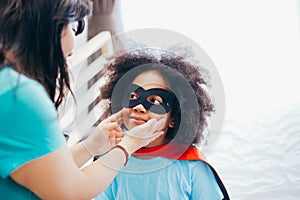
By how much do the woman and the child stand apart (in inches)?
9.1

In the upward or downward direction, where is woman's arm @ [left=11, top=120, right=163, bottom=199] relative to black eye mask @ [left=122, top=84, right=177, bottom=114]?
downward

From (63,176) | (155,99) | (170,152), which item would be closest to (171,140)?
(170,152)

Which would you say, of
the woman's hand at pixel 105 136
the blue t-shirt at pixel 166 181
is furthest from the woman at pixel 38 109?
the blue t-shirt at pixel 166 181

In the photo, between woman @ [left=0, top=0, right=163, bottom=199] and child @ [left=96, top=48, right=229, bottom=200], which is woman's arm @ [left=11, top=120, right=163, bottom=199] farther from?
child @ [left=96, top=48, right=229, bottom=200]

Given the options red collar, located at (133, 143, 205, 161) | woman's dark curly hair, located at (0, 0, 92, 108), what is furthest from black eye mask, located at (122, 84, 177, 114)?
woman's dark curly hair, located at (0, 0, 92, 108)

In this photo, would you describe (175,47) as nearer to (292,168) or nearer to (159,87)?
(159,87)

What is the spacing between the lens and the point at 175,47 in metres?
1.21

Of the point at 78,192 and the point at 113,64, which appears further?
the point at 113,64

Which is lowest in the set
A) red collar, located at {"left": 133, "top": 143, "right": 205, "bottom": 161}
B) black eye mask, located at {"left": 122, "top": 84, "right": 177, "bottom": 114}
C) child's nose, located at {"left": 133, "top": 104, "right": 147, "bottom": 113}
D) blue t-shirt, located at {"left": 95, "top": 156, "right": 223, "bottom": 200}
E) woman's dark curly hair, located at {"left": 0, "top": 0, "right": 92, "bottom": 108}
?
blue t-shirt, located at {"left": 95, "top": 156, "right": 223, "bottom": 200}

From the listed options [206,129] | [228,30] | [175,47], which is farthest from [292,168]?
[228,30]

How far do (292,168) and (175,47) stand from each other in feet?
2.29

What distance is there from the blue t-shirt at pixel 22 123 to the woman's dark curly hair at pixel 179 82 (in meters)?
0.41

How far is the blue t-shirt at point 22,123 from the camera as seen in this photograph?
2.60ft

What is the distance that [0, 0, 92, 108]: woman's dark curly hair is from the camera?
851 millimetres
